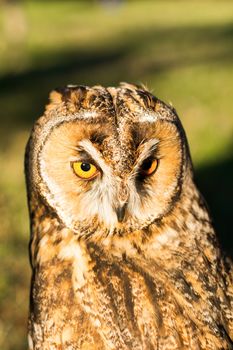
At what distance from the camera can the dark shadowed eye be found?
2461 mm

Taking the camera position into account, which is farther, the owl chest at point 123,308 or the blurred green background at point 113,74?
the blurred green background at point 113,74

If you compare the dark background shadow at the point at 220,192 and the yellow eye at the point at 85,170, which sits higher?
the yellow eye at the point at 85,170

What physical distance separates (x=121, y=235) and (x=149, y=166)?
0.31m

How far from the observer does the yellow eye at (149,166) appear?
2.46 metres

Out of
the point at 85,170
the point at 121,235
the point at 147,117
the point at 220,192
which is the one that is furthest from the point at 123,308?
the point at 220,192

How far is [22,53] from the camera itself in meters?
15.2

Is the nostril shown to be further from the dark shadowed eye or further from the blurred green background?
the blurred green background

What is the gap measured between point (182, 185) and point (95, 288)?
510 mm

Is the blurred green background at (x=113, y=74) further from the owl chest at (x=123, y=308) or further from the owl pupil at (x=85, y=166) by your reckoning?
the owl chest at (x=123, y=308)

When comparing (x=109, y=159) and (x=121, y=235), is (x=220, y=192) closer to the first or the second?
(x=121, y=235)

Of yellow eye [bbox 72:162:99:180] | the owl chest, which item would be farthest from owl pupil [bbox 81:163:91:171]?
the owl chest

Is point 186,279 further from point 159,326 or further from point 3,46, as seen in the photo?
point 3,46

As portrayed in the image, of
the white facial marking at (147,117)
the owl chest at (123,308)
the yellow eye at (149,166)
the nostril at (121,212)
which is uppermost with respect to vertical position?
the white facial marking at (147,117)

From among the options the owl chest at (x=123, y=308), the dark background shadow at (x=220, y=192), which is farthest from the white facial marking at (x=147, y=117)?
the dark background shadow at (x=220, y=192)
